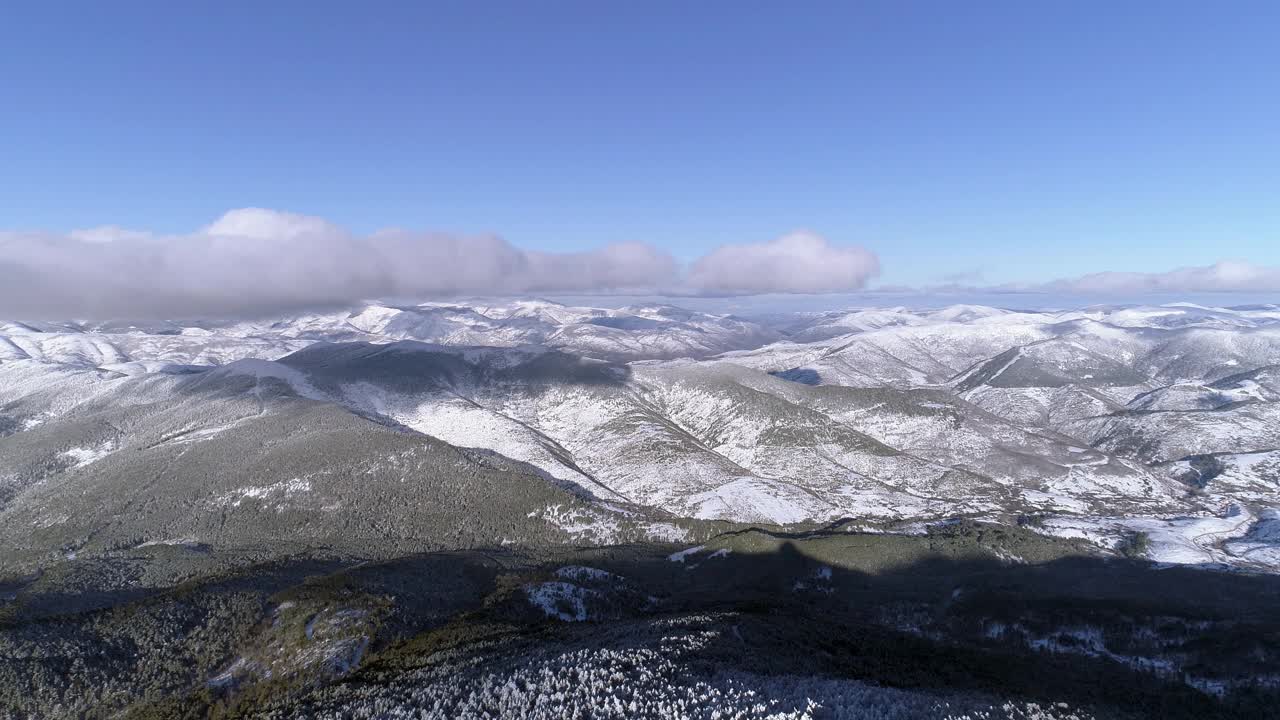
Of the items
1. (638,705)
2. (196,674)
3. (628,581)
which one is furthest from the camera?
(628,581)

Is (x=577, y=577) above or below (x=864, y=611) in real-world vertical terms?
above

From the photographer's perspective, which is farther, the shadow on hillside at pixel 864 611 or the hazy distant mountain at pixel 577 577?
the shadow on hillside at pixel 864 611

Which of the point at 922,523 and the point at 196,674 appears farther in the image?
the point at 922,523

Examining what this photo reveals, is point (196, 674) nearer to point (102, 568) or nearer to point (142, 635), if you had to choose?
point (142, 635)

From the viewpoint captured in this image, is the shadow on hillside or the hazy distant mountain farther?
the shadow on hillside

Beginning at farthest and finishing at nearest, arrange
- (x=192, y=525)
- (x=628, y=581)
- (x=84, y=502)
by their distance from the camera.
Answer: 1. (x=84, y=502)
2. (x=192, y=525)
3. (x=628, y=581)

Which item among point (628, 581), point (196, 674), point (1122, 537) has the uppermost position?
point (196, 674)

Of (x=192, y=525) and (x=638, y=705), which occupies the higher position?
(x=638, y=705)

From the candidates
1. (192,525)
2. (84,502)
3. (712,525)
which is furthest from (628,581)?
(84,502)

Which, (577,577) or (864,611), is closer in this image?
(864,611)

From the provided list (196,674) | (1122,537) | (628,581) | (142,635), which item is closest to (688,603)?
(628,581)
